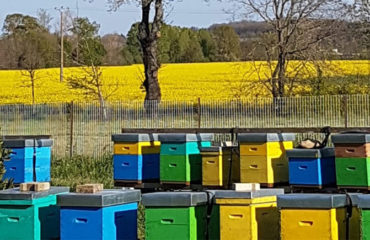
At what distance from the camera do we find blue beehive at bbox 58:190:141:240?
576 centimetres

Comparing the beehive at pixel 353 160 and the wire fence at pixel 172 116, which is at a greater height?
the wire fence at pixel 172 116

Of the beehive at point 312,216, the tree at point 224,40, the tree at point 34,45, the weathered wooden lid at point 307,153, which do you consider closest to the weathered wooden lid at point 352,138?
the weathered wooden lid at point 307,153

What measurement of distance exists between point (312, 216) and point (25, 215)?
98.1 inches

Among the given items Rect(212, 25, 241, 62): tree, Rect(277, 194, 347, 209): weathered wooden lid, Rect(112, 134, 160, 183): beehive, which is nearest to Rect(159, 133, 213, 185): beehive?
Rect(112, 134, 160, 183): beehive

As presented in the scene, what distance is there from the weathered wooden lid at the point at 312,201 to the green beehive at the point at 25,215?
2123 millimetres

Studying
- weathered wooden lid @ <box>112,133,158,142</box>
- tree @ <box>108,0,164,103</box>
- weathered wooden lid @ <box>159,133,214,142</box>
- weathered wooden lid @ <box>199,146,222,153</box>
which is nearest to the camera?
weathered wooden lid @ <box>199,146,222,153</box>

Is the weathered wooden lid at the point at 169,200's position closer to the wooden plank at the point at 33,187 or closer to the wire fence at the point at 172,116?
the wooden plank at the point at 33,187

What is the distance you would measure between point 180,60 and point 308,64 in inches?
1316

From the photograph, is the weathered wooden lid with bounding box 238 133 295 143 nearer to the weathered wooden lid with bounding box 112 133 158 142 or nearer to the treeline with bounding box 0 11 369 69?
the weathered wooden lid with bounding box 112 133 158 142

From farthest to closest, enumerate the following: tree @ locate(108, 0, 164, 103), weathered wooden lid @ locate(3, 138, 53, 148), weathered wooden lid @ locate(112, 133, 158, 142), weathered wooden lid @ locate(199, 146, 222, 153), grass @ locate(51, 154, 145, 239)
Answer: tree @ locate(108, 0, 164, 103), grass @ locate(51, 154, 145, 239), weathered wooden lid @ locate(3, 138, 53, 148), weathered wooden lid @ locate(112, 133, 158, 142), weathered wooden lid @ locate(199, 146, 222, 153)

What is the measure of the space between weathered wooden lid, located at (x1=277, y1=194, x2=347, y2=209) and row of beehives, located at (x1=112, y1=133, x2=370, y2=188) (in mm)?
3634

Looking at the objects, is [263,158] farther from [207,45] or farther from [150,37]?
[207,45]

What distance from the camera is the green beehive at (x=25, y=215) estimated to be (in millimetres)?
6117

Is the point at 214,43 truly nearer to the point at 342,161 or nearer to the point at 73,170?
the point at 73,170
